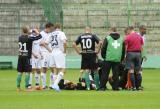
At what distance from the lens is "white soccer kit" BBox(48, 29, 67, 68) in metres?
25.0

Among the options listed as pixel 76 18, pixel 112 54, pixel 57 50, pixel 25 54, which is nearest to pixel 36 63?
pixel 57 50

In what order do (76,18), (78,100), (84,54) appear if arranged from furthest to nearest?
(76,18)
(84,54)
(78,100)

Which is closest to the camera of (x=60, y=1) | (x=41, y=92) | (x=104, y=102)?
(x=104, y=102)

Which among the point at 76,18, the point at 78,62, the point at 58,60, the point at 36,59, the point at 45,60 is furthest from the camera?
the point at 76,18

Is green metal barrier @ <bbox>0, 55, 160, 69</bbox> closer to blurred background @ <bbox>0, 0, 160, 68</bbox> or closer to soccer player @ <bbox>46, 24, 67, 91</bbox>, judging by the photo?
blurred background @ <bbox>0, 0, 160, 68</bbox>

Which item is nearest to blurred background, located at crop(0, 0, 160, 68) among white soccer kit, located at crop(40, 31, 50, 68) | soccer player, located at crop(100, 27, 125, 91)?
white soccer kit, located at crop(40, 31, 50, 68)

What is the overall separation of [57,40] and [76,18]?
19879mm

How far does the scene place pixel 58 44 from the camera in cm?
2508

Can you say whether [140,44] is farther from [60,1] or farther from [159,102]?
[60,1]

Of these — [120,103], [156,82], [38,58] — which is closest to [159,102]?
[120,103]

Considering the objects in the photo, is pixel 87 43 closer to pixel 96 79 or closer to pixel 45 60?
pixel 96 79

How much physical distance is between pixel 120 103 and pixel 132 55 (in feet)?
21.6

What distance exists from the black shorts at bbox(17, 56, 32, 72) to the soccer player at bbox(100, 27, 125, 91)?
2499mm

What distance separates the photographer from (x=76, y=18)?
44.9 meters
